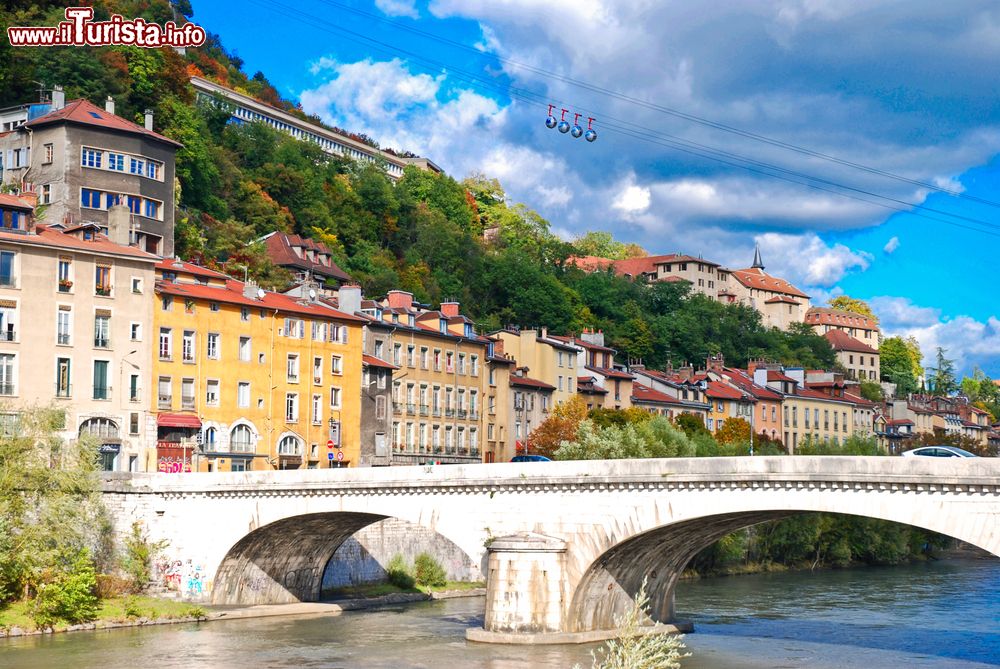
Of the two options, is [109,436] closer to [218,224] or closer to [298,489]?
[298,489]

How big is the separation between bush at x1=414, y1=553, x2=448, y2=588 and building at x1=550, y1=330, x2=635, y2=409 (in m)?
29.7

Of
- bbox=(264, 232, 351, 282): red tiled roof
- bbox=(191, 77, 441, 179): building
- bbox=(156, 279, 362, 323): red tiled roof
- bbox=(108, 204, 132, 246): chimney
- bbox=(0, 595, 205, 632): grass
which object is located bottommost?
bbox=(0, 595, 205, 632): grass

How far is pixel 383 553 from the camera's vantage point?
53.9m

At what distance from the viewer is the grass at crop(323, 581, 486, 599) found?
50.3 meters

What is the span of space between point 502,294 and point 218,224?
2765 centimetres

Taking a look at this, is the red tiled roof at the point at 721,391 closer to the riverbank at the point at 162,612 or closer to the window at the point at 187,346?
the window at the point at 187,346

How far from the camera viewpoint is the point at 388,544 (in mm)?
54219

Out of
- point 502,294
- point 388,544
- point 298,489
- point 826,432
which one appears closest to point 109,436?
point 388,544

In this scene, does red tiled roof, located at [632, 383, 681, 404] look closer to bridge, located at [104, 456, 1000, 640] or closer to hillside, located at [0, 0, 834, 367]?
hillside, located at [0, 0, 834, 367]

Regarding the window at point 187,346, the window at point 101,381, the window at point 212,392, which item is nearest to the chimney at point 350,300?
the window at point 212,392

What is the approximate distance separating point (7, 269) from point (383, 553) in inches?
721

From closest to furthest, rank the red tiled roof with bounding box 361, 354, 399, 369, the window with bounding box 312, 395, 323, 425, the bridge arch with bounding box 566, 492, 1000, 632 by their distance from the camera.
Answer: the bridge arch with bounding box 566, 492, 1000, 632 < the window with bounding box 312, 395, 323, 425 < the red tiled roof with bounding box 361, 354, 399, 369

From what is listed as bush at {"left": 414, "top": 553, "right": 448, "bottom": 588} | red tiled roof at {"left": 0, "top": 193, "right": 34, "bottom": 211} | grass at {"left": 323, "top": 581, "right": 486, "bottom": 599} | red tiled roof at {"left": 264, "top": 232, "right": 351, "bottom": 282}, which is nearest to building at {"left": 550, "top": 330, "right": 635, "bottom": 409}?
red tiled roof at {"left": 264, "top": 232, "right": 351, "bottom": 282}

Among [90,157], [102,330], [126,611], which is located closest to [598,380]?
[90,157]
